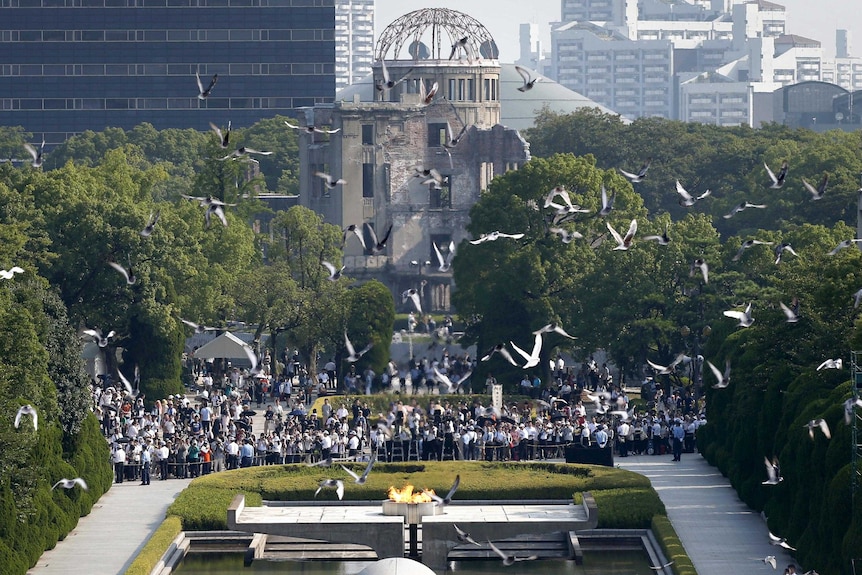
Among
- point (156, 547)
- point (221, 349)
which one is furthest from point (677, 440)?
point (156, 547)

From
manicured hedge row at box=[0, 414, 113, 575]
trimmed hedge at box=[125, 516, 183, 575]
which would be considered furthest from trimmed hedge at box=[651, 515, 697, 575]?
manicured hedge row at box=[0, 414, 113, 575]

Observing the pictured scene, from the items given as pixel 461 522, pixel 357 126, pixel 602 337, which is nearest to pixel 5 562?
pixel 461 522

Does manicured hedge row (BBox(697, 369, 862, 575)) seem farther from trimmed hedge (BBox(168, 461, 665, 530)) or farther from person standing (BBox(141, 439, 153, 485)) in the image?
person standing (BBox(141, 439, 153, 485))

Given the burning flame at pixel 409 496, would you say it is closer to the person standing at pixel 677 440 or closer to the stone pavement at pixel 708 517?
the stone pavement at pixel 708 517

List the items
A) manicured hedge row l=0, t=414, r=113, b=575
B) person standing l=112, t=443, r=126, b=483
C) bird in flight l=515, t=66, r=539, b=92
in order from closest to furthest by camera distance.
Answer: bird in flight l=515, t=66, r=539, b=92 < manicured hedge row l=0, t=414, r=113, b=575 < person standing l=112, t=443, r=126, b=483

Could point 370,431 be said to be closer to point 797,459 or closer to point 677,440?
point 677,440

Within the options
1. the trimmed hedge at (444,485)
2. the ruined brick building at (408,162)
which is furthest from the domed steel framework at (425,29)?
the trimmed hedge at (444,485)
